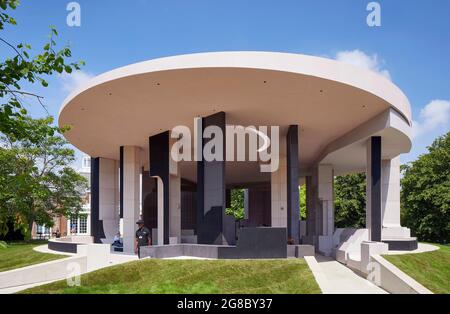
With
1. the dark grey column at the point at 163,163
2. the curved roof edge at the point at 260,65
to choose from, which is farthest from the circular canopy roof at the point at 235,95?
the dark grey column at the point at 163,163

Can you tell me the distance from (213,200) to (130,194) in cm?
886

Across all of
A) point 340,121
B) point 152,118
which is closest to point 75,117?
point 152,118

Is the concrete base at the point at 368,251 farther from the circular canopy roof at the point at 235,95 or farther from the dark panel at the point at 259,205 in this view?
the dark panel at the point at 259,205

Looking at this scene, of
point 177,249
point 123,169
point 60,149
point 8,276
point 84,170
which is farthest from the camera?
point 84,170

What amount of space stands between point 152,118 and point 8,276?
8089 mm

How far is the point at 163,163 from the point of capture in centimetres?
2202

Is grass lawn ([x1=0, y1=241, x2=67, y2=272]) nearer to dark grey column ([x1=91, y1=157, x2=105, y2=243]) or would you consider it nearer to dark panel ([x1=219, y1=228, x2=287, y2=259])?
dark grey column ([x1=91, y1=157, x2=105, y2=243])

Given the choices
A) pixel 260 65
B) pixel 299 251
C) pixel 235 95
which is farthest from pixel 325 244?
pixel 260 65

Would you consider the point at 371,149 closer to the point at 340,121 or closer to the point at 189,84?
the point at 340,121

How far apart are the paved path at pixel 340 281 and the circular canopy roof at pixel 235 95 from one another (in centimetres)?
578

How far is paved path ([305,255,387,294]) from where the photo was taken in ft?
41.2

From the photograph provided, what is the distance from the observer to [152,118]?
764 inches

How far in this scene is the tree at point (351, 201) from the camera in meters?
49.0

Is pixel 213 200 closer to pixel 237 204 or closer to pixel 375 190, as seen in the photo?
pixel 375 190
